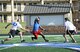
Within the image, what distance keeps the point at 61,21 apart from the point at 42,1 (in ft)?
78.2

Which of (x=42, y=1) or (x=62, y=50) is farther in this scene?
(x=42, y=1)

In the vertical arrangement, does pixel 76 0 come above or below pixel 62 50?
above

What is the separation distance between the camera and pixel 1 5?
232 ft

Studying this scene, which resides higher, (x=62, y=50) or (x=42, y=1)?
(x=42, y=1)

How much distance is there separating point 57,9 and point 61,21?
2005mm

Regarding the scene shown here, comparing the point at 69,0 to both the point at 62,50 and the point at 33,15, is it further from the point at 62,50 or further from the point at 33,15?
the point at 62,50

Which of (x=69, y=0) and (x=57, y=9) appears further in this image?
(x=69, y=0)

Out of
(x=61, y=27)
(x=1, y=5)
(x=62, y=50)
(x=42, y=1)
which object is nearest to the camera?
(x=62, y=50)

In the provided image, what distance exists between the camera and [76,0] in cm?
6938

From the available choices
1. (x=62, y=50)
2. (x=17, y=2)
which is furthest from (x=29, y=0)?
(x=62, y=50)

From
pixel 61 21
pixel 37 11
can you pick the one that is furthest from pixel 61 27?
pixel 37 11

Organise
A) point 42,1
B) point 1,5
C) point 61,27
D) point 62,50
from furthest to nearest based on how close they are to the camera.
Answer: point 1,5, point 42,1, point 61,27, point 62,50

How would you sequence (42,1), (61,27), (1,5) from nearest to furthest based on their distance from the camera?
1. (61,27)
2. (42,1)
3. (1,5)

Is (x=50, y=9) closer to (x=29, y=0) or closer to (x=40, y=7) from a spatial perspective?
(x=40, y=7)
